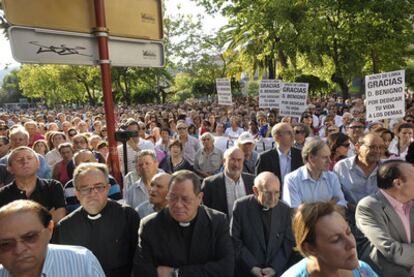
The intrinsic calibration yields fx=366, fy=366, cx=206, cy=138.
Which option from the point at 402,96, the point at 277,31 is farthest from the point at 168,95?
the point at 402,96

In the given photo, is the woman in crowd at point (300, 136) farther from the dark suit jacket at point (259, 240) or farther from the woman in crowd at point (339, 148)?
the dark suit jacket at point (259, 240)

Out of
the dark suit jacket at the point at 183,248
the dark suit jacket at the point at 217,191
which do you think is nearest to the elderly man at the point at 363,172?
the dark suit jacket at the point at 217,191

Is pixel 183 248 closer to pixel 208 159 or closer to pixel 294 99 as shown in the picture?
pixel 208 159

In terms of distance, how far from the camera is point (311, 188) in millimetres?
4051

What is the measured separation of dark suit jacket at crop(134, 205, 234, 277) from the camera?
9.31 ft

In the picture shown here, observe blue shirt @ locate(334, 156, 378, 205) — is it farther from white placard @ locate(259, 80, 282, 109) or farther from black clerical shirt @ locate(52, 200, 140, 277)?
white placard @ locate(259, 80, 282, 109)

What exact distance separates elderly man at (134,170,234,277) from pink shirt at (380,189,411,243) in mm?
1430

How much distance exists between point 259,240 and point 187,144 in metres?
4.31

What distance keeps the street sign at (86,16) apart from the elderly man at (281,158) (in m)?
2.58

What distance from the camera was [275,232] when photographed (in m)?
3.58

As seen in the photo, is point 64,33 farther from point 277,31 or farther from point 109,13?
point 277,31

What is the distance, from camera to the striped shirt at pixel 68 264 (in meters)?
2.07

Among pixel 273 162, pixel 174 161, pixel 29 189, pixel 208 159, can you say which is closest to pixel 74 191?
pixel 29 189

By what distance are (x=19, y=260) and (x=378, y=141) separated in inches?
145
